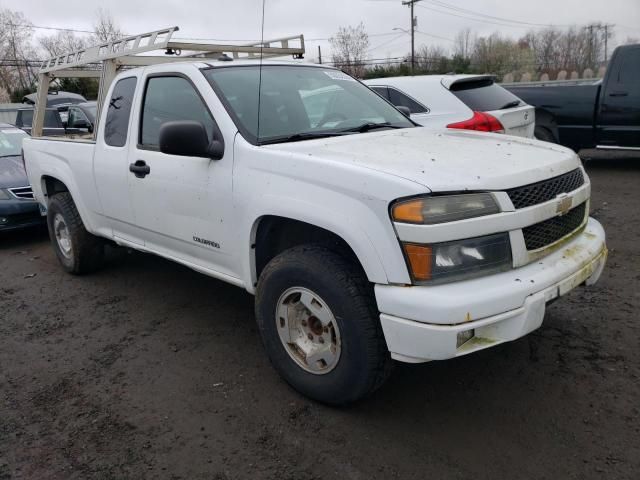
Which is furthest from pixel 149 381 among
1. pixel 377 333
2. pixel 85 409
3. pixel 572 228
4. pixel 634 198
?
pixel 634 198

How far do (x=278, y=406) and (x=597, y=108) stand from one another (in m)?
8.00

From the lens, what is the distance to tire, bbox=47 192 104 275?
17.3 ft

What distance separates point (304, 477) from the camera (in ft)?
8.32

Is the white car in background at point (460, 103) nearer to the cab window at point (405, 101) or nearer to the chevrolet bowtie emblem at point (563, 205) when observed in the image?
the cab window at point (405, 101)

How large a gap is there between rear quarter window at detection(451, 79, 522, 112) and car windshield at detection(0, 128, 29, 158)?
6121mm

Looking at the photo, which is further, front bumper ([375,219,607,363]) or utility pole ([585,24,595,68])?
utility pole ([585,24,595,68])

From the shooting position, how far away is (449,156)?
293 centimetres

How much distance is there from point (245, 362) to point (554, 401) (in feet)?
5.99

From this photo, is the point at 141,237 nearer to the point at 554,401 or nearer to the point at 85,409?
the point at 85,409

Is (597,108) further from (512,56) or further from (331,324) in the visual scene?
(512,56)

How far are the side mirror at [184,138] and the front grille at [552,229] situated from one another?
1.82 meters

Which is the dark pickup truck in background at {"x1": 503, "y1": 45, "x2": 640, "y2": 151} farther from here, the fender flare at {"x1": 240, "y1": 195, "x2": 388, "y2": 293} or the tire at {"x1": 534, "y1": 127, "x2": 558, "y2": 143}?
the fender flare at {"x1": 240, "y1": 195, "x2": 388, "y2": 293}

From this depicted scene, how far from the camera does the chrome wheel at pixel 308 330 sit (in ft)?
9.50

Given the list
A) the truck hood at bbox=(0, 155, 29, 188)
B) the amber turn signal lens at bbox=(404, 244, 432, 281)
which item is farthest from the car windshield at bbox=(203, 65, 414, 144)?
the truck hood at bbox=(0, 155, 29, 188)
